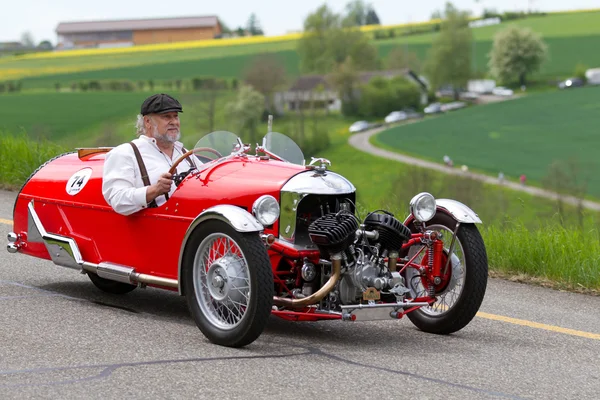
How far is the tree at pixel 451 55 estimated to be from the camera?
356ft

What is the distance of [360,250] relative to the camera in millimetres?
6246

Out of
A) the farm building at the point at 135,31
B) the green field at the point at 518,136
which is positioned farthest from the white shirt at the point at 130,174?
the farm building at the point at 135,31

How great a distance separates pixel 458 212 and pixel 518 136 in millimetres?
66590

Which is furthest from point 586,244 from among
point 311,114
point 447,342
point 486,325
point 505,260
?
point 311,114

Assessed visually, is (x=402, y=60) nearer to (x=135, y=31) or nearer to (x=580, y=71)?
(x=580, y=71)

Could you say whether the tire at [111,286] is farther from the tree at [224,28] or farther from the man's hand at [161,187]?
the tree at [224,28]

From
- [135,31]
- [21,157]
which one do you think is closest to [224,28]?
[135,31]

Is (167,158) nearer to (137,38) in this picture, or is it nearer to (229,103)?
(229,103)

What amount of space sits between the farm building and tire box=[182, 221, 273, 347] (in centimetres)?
8751

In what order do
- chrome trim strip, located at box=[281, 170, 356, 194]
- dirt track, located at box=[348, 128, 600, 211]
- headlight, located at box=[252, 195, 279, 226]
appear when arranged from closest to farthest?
headlight, located at box=[252, 195, 279, 226]
chrome trim strip, located at box=[281, 170, 356, 194]
dirt track, located at box=[348, 128, 600, 211]

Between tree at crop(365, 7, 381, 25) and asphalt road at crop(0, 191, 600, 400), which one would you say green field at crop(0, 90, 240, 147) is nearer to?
asphalt road at crop(0, 191, 600, 400)

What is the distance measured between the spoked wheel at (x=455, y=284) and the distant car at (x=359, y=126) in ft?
264

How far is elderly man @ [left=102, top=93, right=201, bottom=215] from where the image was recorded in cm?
696

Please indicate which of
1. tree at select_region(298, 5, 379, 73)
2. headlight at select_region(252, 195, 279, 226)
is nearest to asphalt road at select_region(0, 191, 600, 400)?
headlight at select_region(252, 195, 279, 226)
